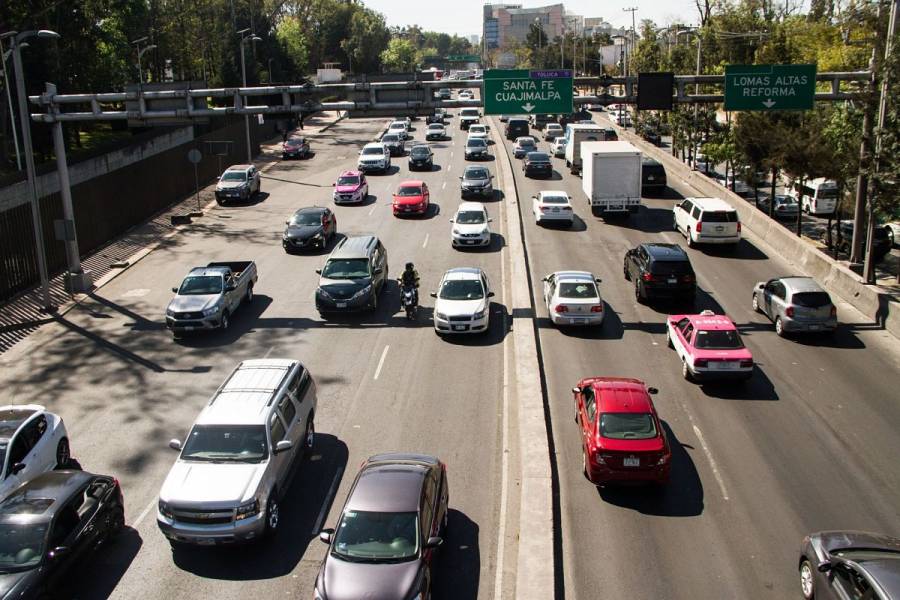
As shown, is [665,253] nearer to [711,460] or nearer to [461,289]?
[461,289]

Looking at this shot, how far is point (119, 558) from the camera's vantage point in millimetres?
13695

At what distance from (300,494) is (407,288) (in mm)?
11295

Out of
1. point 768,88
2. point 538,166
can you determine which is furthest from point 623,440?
point 538,166

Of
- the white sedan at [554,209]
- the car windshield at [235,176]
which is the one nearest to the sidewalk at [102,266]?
the car windshield at [235,176]

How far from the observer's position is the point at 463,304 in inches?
968

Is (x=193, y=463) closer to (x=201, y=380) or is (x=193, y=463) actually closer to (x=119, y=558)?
(x=119, y=558)

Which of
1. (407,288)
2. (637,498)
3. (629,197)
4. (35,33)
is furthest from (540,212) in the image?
(637,498)

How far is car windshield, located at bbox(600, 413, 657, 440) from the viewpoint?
51.5 feet

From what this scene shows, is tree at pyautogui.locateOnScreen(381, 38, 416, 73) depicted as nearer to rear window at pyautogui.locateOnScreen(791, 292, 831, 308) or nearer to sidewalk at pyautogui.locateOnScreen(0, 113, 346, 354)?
sidewalk at pyautogui.locateOnScreen(0, 113, 346, 354)

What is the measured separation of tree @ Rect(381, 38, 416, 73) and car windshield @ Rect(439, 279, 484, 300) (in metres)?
126

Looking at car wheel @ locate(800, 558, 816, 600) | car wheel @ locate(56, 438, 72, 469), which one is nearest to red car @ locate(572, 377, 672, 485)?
car wheel @ locate(800, 558, 816, 600)

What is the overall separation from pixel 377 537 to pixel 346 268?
15.9m

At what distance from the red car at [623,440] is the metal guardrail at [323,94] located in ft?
44.4

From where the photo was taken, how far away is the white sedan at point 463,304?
79.3 feet
